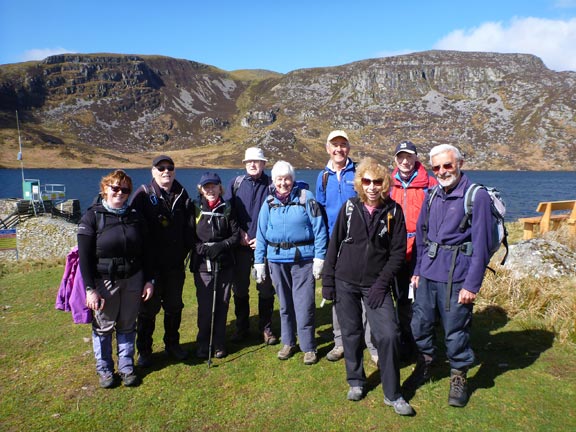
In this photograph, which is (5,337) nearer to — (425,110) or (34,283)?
(34,283)

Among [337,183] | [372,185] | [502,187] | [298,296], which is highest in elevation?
[372,185]

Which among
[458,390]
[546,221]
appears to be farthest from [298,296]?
[546,221]

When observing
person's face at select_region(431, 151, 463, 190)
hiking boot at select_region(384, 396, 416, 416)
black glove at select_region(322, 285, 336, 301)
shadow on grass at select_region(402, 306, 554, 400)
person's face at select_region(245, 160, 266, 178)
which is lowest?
shadow on grass at select_region(402, 306, 554, 400)

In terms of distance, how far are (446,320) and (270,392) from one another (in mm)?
2040

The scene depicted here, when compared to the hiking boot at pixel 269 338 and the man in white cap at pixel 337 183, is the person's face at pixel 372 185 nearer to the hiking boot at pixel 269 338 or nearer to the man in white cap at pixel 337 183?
the man in white cap at pixel 337 183

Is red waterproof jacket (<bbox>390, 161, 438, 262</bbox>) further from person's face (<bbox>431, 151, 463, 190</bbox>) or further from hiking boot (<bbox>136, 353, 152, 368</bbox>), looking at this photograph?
hiking boot (<bbox>136, 353, 152, 368</bbox>)

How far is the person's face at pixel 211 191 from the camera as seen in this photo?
4914 mm

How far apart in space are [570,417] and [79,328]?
21.6 feet

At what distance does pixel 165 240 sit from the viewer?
489 centimetres

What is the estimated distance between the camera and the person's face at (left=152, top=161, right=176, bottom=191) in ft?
15.9

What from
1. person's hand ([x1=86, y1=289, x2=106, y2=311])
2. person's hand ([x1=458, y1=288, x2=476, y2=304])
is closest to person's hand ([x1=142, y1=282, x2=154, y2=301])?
person's hand ([x1=86, y1=289, x2=106, y2=311])

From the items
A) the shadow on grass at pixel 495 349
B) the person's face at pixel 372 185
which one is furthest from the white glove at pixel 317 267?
the shadow on grass at pixel 495 349

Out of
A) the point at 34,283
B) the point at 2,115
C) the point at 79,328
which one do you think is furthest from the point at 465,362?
the point at 2,115

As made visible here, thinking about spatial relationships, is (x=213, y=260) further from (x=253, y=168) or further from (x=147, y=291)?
(x=253, y=168)
